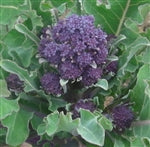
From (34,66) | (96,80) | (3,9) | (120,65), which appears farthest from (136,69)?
(3,9)

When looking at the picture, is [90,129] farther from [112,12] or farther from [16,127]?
[112,12]

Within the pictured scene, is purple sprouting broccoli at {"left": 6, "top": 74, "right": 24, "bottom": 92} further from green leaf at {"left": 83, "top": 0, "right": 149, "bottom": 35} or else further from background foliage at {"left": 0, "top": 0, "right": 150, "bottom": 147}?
green leaf at {"left": 83, "top": 0, "right": 149, "bottom": 35}

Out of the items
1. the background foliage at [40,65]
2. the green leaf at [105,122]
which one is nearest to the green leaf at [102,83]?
the background foliage at [40,65]

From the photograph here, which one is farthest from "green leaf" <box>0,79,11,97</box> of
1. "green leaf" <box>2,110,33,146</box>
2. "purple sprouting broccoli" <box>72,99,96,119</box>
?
"purple sprouting broccoli" <box>72,99,96,119</box>

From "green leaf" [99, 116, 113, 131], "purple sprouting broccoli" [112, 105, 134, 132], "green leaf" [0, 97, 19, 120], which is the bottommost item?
"purple sprouting broccoli" [112, 105, 134, 132]

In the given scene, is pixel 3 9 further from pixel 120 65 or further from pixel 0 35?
pixel 120 65

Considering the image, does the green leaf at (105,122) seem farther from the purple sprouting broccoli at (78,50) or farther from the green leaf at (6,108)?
the green leaf at (6,108)

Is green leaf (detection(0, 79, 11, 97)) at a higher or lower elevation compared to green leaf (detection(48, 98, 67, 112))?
higher
